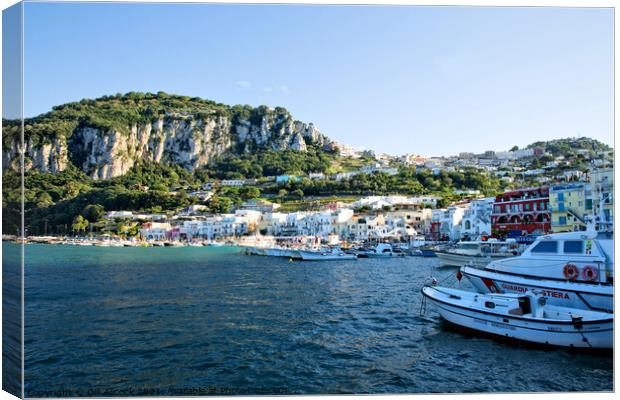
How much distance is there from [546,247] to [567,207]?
9007 millimetres

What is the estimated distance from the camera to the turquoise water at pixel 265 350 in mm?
4957

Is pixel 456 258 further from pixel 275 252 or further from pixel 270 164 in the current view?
pixel 270 164

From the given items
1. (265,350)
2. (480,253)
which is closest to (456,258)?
(480,253)

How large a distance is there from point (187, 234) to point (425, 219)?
23.6m

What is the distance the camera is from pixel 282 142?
231 feet

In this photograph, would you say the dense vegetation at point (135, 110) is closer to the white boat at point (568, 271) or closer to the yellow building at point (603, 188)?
the white boat at point (568, 271)

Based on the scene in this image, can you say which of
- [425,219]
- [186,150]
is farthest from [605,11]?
[186,150]

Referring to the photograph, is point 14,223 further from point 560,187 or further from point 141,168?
point 141,168

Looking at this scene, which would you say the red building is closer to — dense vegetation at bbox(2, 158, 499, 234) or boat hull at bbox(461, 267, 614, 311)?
boat hull at bbox(461, 267, 614, 311)

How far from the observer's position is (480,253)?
61.7 feet

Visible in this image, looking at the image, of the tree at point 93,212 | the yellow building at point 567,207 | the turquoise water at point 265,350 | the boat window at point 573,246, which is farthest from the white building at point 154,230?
the boat window at point 573,246

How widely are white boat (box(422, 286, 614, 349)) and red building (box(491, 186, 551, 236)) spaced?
12.2m

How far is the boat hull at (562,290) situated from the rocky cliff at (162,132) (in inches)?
624

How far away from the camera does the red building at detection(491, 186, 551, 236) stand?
18.1 meters
